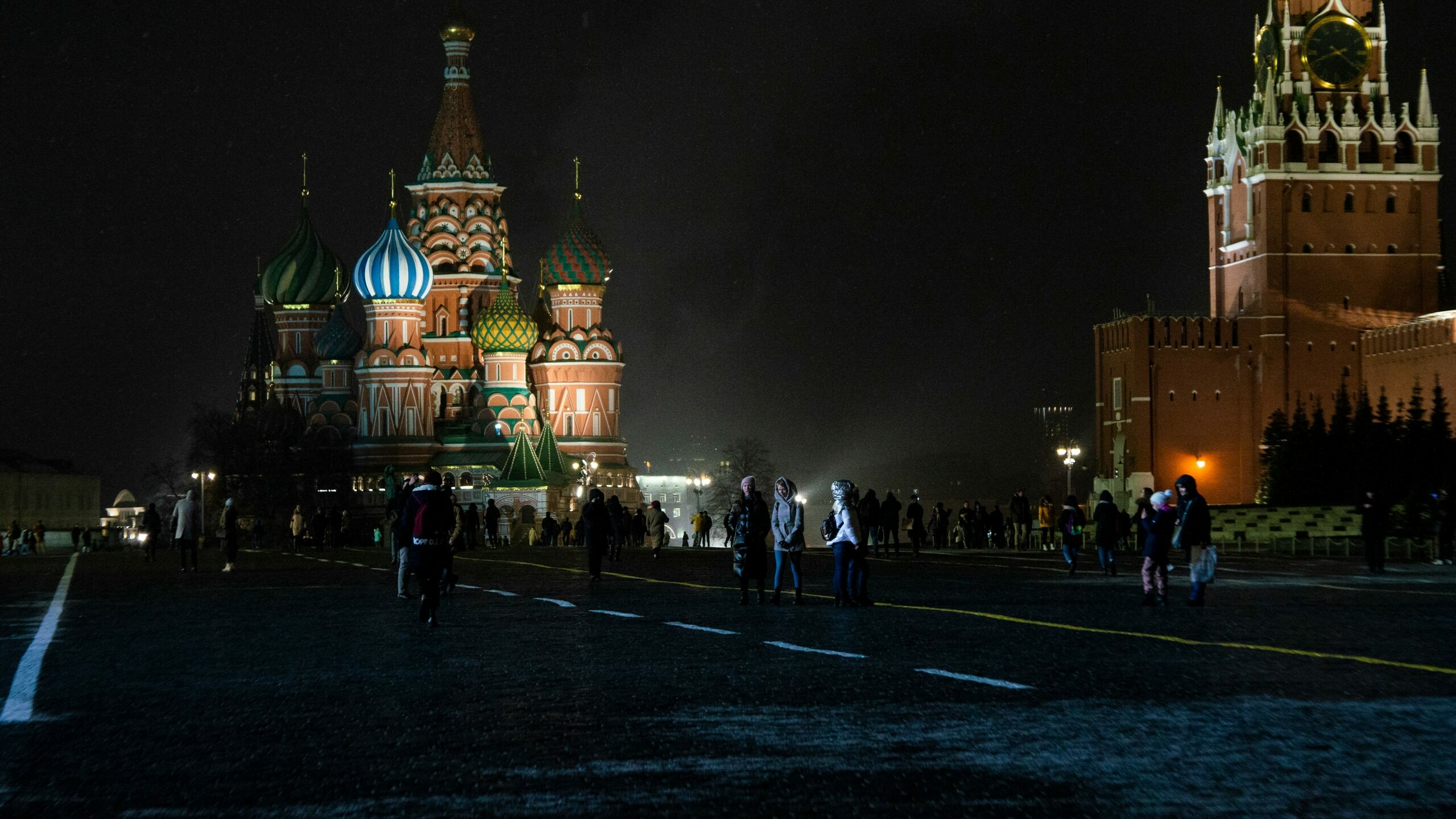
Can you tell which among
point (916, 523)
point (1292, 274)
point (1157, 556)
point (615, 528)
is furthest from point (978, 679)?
point (1292, 274)

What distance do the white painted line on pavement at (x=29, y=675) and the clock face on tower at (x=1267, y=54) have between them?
78.5 m

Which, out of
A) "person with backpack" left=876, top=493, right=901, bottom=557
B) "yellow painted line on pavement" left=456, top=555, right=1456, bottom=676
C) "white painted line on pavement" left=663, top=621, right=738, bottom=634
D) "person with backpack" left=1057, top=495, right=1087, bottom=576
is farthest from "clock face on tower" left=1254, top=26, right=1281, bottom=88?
"white painted line on pavement" left=663, top=621, right=738, bottom=634

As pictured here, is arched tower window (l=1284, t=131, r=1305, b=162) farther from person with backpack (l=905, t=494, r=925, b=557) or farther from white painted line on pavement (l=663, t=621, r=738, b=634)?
white painted line on pavement (l=663, t=621, r=738, b=634)

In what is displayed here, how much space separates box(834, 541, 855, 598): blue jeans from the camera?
17.3 metres

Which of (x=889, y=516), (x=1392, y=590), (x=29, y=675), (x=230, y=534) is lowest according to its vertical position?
(x=29, y=675)

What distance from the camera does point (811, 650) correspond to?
12391 millimetres

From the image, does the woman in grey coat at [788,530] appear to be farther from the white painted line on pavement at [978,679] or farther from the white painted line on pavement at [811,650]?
the white painted line on pavement at [978,679]

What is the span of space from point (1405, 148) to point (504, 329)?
140 feet

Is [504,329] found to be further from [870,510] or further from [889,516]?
[870,510]

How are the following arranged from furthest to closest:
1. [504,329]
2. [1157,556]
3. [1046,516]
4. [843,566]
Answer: [504,329] → [1046,516] → [1157,556] → [843,566]

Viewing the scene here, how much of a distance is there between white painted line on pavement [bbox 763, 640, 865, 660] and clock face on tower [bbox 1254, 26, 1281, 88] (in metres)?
80.9

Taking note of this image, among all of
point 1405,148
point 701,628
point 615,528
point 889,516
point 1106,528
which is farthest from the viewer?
point 1405,148

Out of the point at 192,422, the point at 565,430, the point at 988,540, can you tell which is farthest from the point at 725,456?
the point at 988,540

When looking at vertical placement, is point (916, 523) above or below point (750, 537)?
above
